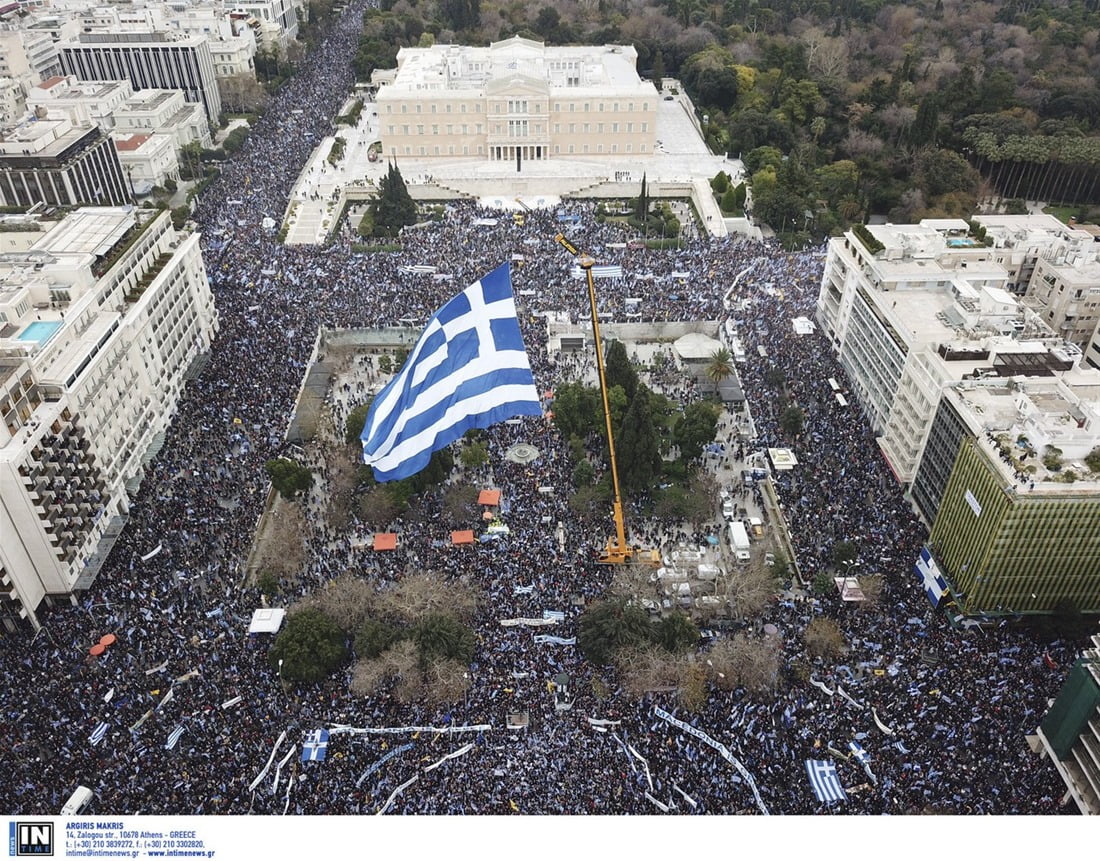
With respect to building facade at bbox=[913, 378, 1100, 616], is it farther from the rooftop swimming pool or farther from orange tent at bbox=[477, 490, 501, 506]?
the rooftop swimming pool

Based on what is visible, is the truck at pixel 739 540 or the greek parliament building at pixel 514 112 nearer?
the truck at pixel 739 540

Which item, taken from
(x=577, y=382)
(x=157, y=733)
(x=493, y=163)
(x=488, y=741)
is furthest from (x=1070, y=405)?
(x=493, y=163)

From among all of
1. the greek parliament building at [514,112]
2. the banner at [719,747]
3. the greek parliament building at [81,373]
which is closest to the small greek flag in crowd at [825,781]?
the banner at [719,747]

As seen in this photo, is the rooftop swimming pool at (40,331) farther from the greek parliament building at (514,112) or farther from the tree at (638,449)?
the greek parliament building at (514,112)

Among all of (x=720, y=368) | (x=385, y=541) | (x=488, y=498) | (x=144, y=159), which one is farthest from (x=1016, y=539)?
(x=144, y=159)

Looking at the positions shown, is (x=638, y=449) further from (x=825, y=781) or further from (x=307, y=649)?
(x=307, y=649)

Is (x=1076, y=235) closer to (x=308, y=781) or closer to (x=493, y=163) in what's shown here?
(x=493, y=163)
